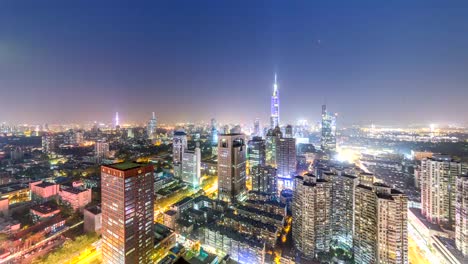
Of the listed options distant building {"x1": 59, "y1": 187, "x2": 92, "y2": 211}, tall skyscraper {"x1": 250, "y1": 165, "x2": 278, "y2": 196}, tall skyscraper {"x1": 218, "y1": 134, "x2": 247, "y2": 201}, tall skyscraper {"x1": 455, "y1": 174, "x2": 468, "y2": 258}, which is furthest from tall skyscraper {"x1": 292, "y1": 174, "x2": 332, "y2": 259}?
distant building {"x1": 59, "y1": 187, "x2": 92, "y2": 211}

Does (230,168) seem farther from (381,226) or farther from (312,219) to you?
(381,226)

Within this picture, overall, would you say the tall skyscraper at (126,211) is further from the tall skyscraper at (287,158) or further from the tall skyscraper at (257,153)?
the tall skyscraper at (287,158)

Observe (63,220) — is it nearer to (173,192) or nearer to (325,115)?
(173,192)

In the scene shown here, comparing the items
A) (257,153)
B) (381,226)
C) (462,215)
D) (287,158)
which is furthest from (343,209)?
(257,153)

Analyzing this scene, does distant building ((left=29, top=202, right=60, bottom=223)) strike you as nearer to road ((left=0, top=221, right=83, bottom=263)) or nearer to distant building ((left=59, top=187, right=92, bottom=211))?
distant building ((left=59, top=187, right=92, bottom=211))

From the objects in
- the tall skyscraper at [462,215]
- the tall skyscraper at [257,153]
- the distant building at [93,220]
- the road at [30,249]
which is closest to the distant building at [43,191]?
the road at [30,249]
